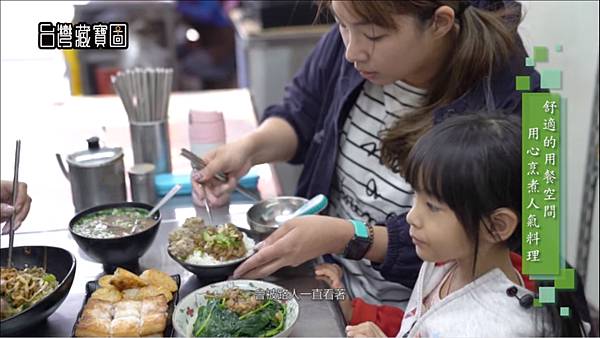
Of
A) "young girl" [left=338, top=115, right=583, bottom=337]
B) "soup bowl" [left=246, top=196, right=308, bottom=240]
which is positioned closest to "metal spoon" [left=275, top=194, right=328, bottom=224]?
"soup bowl" [left=246, top=196, right=308, bottom=240]

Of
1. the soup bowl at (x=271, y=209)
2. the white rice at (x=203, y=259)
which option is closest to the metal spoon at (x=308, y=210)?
the soup bowl at (x=271, y=209)

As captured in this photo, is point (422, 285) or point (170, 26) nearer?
point (422, 285)

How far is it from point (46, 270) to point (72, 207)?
0.91 feet

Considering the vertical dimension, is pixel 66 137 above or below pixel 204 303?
above

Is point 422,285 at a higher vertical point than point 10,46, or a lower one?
lower

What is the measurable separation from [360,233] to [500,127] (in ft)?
1.06

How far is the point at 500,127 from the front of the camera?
0.72 metres

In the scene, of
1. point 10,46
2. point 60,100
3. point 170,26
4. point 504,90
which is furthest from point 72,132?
point 170,26

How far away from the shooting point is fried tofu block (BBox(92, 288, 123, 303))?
0.80 metres

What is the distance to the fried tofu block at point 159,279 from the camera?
845 mm

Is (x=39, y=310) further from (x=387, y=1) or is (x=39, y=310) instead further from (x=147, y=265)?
(x=387, y=1)

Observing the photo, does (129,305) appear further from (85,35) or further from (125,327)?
(85,35)

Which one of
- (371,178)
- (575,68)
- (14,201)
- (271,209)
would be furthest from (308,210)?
(575,68)

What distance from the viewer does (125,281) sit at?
32.7 inches
